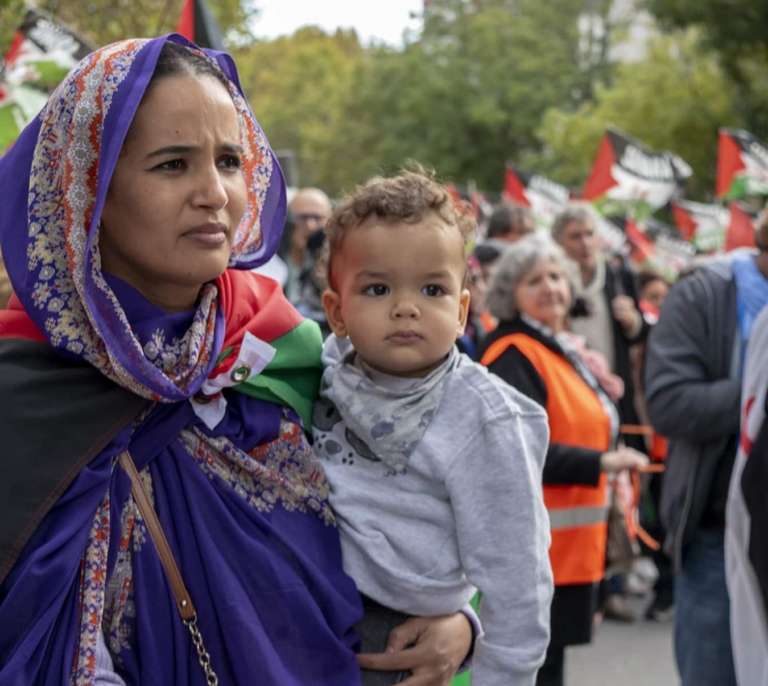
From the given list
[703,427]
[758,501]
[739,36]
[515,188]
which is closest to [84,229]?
[758,501]

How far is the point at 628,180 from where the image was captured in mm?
13977

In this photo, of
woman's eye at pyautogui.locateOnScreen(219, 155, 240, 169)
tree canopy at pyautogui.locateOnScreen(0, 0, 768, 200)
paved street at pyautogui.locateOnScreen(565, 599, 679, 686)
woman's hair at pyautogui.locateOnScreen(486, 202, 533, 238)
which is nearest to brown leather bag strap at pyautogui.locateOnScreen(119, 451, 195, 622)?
woman's eye at pyautogui.locateOnScreen(219, 155, 240, 169)

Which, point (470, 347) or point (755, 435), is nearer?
point (755, 435)

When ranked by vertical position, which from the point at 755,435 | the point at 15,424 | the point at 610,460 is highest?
the point at 15,424

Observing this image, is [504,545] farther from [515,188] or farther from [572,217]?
[515,188]

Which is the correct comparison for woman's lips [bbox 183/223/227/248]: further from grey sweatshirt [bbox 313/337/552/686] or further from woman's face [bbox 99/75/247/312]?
grey sweatshirt [bbox 313/337/552/686]

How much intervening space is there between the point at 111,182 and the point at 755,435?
6.81 ft

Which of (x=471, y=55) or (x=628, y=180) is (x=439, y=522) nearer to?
(x=628, y=180)

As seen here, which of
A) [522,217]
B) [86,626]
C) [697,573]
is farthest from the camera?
[522,217]

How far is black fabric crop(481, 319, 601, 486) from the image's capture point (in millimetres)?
4227

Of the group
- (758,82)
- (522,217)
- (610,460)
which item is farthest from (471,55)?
(610,460)

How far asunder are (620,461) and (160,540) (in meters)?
2.51

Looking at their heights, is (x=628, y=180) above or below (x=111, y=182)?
below

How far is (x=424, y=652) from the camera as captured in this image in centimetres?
221
